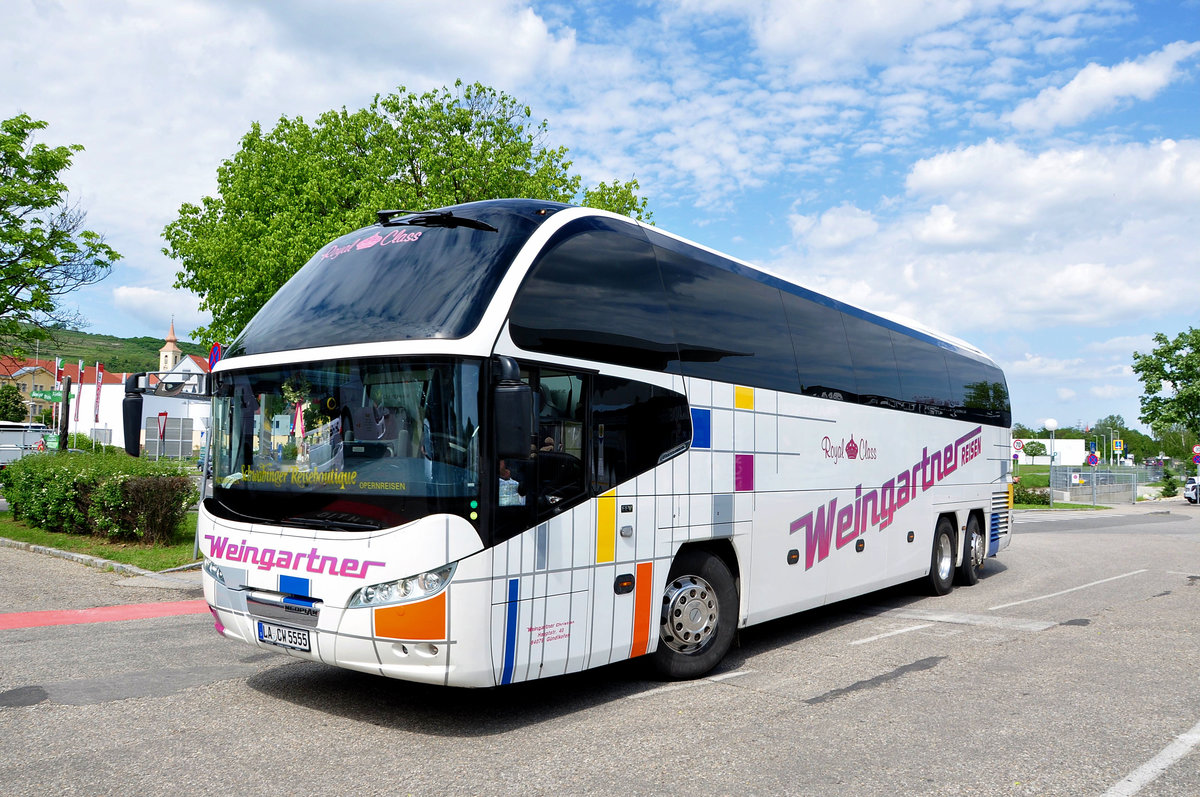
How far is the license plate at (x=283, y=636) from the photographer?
5613 millimetres

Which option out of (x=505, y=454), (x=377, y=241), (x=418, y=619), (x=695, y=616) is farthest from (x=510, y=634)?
(x=377, y=241)

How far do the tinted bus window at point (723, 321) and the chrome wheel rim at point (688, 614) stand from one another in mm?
1679

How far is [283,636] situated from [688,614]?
3031 millimetres

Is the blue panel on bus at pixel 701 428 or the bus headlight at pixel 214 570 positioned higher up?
the blue panel on bus at pixel 701 428

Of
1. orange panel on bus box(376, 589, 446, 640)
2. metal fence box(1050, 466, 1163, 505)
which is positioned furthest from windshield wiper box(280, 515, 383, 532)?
metal fence box(1050, 466, 1163, 505)

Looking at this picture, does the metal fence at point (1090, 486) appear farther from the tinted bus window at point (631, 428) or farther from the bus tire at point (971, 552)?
the tinted bus window at point (631, 428)

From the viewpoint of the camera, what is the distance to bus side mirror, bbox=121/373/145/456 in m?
6.78

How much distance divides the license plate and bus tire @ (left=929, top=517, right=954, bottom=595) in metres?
8.75

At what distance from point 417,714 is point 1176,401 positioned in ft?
214

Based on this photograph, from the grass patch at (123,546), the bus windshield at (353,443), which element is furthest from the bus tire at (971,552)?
the grass patch at (123,546)

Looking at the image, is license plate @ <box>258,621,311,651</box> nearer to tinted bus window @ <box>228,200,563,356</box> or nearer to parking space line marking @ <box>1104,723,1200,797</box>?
tinted bus window @ <box>228,200,563,356</box>

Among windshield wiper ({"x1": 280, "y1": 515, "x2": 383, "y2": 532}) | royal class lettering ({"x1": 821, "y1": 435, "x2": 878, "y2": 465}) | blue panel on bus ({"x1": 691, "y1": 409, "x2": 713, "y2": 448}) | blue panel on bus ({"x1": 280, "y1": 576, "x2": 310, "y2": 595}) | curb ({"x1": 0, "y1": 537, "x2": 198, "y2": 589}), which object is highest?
blue panel on bus ({"x1": 691, "y1": 409, "x2": 713, "y2": 448})

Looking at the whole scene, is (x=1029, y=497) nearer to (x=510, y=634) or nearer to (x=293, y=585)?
(x=510, y=634)

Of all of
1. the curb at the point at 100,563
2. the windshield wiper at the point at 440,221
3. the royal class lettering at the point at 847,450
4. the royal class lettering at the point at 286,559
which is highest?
the windshield wiper at the point at 440,221
